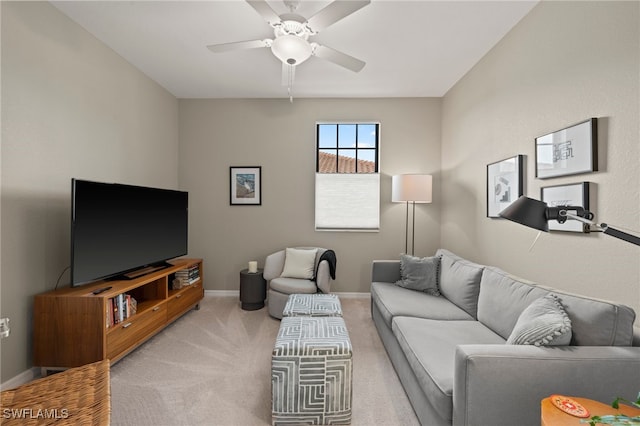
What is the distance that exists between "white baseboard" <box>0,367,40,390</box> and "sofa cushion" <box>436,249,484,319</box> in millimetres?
3401

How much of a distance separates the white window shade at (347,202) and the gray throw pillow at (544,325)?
2.75 m

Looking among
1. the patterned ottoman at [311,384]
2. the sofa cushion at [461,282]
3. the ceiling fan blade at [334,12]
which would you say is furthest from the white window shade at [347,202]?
the patterned ottoman at [311,384]

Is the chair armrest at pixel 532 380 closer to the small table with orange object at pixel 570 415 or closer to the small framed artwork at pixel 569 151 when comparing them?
the small table with orange object at pixel 570 415

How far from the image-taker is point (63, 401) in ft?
4.44

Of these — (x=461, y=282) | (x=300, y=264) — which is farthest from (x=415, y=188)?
(x=300, y=264)

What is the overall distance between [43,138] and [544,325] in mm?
3513

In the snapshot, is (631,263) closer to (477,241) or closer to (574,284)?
(574,284)

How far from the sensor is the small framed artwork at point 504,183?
251cm

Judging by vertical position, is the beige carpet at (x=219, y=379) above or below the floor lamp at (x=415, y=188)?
below

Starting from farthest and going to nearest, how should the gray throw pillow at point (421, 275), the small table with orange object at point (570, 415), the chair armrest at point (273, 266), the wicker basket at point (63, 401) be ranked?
the chair armrest at point (273, 266) → the gray throw pillow at point (421, 275) → the wicker basket at point (63, 401) → the small table with orange object at point (570, 415)

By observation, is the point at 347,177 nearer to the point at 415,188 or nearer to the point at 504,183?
the point at 415,188

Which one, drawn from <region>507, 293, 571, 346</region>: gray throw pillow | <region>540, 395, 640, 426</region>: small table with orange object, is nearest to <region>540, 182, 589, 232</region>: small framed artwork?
<region>507, 293, 571, 346</region>: gray throw pillow

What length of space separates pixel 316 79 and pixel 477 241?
2.64 m

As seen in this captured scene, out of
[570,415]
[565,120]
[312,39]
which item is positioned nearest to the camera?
[570,415]
